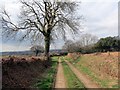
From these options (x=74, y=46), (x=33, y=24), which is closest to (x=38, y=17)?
(x=33, y=24)

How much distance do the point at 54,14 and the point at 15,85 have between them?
29469mm

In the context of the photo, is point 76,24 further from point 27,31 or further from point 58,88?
point 58,88

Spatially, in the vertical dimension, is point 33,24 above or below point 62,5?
below

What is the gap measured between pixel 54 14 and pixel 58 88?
2767 centimetres

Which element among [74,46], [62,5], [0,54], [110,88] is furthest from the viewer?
[74,46]

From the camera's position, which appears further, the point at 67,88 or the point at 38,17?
the point at 38,17

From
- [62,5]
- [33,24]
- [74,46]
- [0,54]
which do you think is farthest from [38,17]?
[74,46]

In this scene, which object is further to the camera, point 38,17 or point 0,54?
point 38,17

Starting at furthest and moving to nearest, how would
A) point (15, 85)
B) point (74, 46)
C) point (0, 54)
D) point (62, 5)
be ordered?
point (74, 46) → point (62, 5) → point (0, 54) → point (15, 85)

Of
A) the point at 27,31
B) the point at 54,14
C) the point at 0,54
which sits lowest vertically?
the point at 0,54

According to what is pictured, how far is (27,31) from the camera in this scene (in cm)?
4334

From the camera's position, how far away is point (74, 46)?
125 metres

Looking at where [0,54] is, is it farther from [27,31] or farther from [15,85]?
[27,31]

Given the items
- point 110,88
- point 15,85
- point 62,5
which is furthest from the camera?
point 62,5
